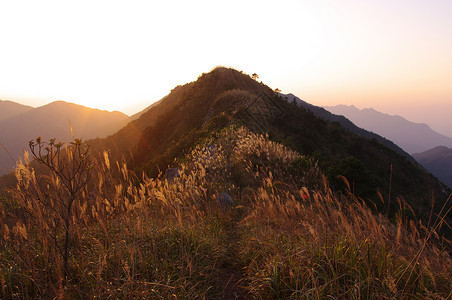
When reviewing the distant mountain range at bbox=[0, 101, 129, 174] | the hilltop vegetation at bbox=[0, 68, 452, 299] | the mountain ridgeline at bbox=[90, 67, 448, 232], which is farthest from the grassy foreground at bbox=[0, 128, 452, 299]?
the distant mountain range at bbox=[0, 101, 129, 174]

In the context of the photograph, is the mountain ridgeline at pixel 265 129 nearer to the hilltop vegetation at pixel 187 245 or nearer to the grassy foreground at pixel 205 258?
the hilltop vegetation at pixel 187 245

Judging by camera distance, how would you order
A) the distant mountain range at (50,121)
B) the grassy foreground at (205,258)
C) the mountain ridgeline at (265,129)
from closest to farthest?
the grassy foreground at (205,258), the mountain ridgeline at (265,129), the distant mountain range at (50,121)

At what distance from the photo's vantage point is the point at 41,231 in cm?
279

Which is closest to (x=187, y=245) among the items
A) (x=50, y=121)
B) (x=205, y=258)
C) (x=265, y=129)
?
(x=205, y=258)

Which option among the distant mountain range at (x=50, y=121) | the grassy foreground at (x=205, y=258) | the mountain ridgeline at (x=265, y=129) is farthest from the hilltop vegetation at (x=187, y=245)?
the distant mountain range at (x=50, y=121)

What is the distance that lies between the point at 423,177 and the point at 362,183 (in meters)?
29.6

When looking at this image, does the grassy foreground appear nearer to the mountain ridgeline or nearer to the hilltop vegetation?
the hilltop vegetation

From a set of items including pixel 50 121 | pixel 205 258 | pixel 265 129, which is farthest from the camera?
pixel 50 121

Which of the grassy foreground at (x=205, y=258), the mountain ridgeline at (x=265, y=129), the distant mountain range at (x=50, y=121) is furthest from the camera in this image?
the distant mountain range at (x=50, y=121)

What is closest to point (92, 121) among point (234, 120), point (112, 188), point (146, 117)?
point (146, 117)

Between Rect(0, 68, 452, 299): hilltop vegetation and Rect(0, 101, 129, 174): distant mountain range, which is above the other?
Rect(0, 101, 129, 174): distant mountain range

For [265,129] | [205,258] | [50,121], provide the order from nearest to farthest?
[205,258]
[265,129]
[50,121]

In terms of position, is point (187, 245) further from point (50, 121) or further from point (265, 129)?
point (50, 121)

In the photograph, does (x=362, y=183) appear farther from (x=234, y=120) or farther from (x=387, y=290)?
(x=234, y=120)
